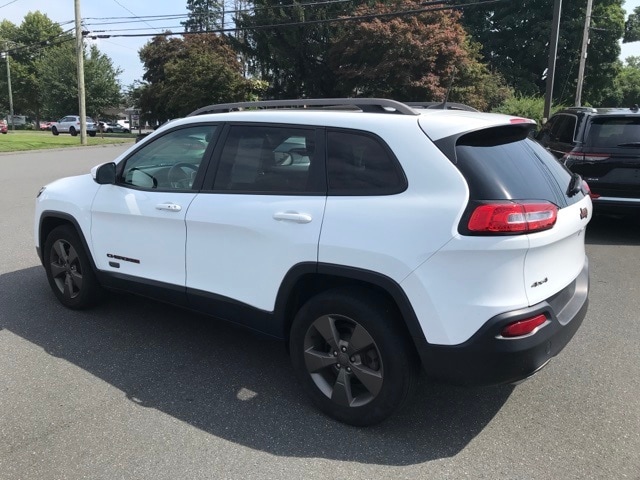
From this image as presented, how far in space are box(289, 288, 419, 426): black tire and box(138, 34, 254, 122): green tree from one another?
121 feet

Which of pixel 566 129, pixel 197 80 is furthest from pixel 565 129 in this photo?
pixel 197 80

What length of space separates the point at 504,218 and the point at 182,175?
2.31 meters

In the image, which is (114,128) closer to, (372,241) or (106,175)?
(106,175)

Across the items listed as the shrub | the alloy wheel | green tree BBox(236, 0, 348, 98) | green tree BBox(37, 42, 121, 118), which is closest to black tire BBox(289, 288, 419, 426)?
the alloy wheel

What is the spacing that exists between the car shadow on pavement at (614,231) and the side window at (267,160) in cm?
567

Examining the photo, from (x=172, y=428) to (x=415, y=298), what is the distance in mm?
1525

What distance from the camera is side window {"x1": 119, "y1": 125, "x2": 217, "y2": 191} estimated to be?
3.80 m

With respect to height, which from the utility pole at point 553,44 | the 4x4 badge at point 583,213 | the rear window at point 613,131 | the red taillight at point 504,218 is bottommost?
the 4x4 badge at point 583,213

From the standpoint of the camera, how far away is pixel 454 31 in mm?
30906

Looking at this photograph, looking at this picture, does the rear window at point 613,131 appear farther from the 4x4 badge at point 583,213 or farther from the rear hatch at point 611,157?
the 4x4 badge at point 583,213

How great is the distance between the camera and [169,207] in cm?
369

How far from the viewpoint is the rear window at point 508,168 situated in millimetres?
2658

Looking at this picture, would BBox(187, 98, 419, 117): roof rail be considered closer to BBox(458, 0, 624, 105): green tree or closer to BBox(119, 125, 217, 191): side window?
BBox(119, 125, 217, 191): side window

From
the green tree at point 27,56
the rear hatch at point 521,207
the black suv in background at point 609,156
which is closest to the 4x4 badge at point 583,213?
the rear hatch at point 521,207
